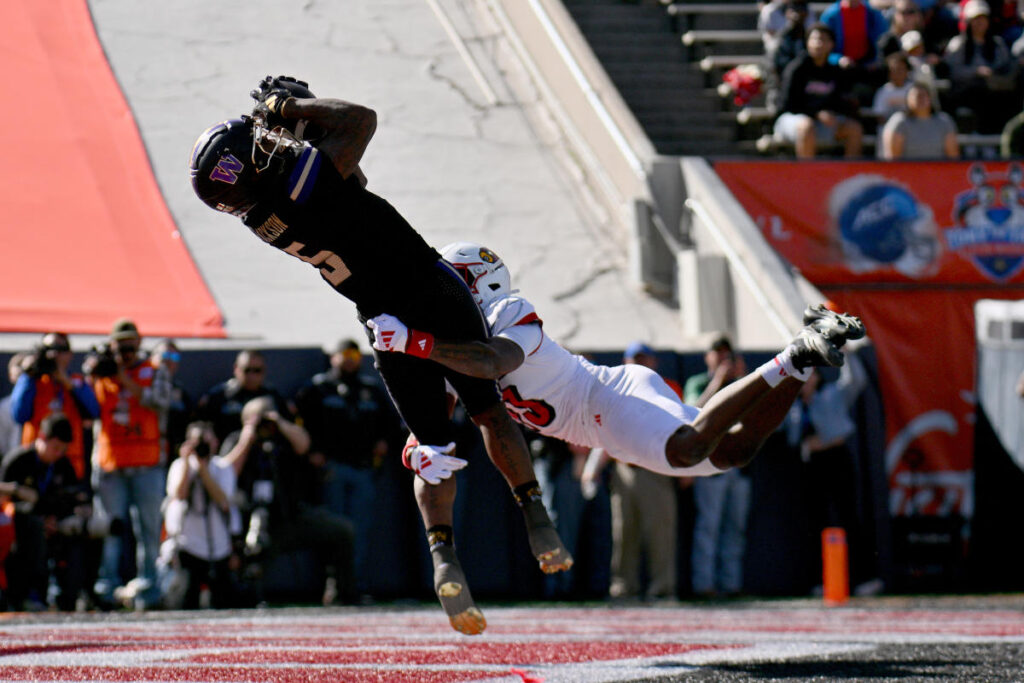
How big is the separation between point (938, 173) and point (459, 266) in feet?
26.4

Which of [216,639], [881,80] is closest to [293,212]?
[216,639]

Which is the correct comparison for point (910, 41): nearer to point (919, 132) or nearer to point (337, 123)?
point (919, 132)

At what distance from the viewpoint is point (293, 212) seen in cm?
556

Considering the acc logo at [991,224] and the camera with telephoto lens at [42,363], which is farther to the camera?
the acc logo at [991,224]

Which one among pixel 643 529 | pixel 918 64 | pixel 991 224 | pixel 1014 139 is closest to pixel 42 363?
pixel 643 529

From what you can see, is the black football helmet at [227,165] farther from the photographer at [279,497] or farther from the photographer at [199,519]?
the photographer at [279,497]

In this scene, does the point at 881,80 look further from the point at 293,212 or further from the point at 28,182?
the point at 293,212

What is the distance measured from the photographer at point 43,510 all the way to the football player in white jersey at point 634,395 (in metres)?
4.46

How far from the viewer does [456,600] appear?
5.48m

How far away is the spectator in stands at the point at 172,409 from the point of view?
10.3 meters

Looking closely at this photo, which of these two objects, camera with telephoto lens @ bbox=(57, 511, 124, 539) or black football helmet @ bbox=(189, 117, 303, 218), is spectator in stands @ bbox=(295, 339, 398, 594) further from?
black football helmet @ bbox=(189, 117, 303, 218)

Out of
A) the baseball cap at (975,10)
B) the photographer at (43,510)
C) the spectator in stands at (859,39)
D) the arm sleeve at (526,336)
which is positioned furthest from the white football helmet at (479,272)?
the baseball cap at (975,10)

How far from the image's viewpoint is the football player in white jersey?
6.08 meters

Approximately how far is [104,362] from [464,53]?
25.7ft
